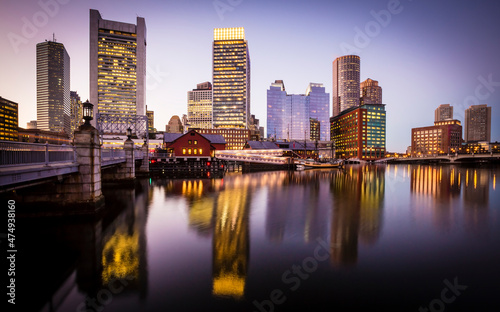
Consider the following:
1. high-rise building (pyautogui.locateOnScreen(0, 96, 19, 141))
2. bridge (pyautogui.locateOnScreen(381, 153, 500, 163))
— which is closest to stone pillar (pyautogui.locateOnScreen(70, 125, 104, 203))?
bridge (pyautogui.locateOnScreen(381, 153, 500, 163))

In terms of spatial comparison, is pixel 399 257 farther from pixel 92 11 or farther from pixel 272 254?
pixel 92 11

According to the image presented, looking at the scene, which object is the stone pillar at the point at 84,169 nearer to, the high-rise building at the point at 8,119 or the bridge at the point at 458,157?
the bridge at the point at 458,157

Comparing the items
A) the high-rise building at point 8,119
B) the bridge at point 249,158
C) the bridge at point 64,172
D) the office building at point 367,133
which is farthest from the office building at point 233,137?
the bridge at point 64,172

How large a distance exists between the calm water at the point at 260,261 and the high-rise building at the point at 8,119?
682 feet

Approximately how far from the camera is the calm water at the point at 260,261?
755 cm

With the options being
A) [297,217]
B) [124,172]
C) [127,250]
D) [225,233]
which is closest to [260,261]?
[225,233]

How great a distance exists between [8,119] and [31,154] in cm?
22884

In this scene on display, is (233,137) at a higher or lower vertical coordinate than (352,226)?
higher

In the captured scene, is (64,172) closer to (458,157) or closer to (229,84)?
(458,157)

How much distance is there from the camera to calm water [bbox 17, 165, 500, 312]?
7547 mm

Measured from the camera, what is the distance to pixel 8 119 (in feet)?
558

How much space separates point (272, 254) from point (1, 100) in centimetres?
22966

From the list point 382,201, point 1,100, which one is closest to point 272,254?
point 382,201

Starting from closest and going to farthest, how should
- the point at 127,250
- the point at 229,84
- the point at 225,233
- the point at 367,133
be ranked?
the point at 127,250 < the point at 225,233 < the point at 367,133 < the point at 229,84
